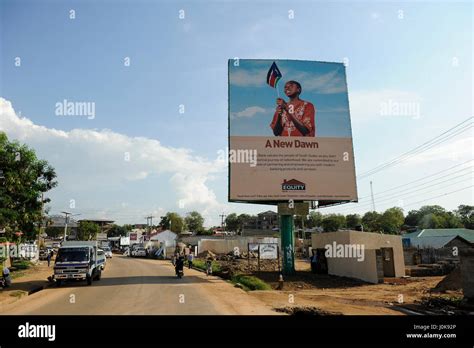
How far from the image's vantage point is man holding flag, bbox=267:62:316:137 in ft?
99.6

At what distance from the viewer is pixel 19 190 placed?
110ft

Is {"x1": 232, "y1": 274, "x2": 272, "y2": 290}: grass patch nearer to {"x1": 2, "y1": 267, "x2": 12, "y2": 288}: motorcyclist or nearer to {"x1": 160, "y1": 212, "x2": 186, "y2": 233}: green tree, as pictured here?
{"x1": 2, "y1": 267, "x2": 12, "y2": 288}: motorcyclist

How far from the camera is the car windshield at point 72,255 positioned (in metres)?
23.1

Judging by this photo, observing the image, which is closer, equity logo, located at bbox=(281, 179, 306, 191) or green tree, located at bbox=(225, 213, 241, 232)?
equity logo, located at bbox=(281, 179, 306, 191)

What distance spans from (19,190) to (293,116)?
78.9ft

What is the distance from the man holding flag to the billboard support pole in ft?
22.6

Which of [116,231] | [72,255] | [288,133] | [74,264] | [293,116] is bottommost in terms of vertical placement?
[74,264]

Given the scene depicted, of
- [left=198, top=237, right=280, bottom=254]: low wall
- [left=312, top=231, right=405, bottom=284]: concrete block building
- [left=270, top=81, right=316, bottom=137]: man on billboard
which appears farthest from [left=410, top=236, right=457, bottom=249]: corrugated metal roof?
[left=270, top=81, right=316, bottom=137]: man on billboard

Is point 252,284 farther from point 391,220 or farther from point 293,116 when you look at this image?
point 391,220

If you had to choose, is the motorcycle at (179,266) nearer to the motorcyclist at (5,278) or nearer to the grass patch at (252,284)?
the grass patch at (252,284)

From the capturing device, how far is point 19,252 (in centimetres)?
4791
